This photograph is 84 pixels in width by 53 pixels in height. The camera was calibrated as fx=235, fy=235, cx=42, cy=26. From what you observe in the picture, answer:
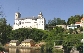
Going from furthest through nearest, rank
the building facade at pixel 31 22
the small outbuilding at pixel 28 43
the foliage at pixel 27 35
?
the building facade at pixel 31 22, the foliage at pixel 27 35, the small outbuilding at pixel 28 43

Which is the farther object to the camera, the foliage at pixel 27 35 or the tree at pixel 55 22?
the tree at pixel 55 22

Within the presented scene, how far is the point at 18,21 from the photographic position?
40.8m

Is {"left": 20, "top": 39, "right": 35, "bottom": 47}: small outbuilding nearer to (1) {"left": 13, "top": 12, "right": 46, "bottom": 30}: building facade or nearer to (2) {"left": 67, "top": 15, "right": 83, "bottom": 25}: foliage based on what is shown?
(1) {"left": 13, "top": 12, "right": 46, "bottom": 30}: building facade

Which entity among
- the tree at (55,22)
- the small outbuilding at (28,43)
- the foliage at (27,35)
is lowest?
the small outbuilding at (28,43)

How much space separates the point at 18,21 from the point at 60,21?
799cm

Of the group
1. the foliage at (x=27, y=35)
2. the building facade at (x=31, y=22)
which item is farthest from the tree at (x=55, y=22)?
the foliage at (x=27, y=35)

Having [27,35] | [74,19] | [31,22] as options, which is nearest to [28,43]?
[27,35]

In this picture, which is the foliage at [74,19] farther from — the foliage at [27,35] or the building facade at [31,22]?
the foliage at [27,35]

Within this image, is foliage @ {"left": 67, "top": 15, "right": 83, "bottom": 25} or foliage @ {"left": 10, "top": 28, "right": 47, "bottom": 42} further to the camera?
foliage @ {"left": 67, "top": 15, "right": 83, "bottom": 25}

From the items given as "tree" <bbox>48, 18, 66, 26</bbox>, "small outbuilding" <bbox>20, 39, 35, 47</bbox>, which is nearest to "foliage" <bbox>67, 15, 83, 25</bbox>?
"tree" <bbox>48, 18, 66, 26</bbox>

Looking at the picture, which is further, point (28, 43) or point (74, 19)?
point (74, 19)

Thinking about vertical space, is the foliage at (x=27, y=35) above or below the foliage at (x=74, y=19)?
below

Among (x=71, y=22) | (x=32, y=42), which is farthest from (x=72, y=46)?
(x=71, y=22)

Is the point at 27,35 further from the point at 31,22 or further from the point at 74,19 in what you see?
the point at 31,22
